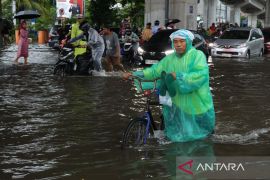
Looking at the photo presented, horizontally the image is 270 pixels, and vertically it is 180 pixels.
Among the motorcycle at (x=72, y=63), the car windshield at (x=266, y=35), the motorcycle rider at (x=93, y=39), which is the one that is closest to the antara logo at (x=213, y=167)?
the motorcycle rider at (x=93, y=39)

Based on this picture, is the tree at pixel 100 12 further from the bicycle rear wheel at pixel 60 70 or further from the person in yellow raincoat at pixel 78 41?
the person in yellow raincoat at pixel 78 41

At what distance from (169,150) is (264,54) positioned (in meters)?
23.9

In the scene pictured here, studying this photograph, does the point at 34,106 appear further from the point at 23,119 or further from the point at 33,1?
the point at 33,1

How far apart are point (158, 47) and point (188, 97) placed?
13.0m

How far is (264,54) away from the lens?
98.6 feet

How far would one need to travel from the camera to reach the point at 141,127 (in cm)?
702

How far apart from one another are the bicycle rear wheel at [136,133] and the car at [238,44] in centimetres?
1876

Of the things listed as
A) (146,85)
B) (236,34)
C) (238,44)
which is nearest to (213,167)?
(146,85)

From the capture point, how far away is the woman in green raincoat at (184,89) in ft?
21.9

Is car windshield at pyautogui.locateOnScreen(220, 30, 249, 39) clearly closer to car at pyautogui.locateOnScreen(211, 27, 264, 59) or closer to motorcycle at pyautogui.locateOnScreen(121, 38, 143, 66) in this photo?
car at pyautogui.locateOnScreen(211, 27, 264, 59)

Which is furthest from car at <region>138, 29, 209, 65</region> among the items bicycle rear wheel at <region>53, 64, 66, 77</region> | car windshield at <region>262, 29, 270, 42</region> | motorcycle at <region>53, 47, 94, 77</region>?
car windshield at <region>262, 29, 270, 42</region>

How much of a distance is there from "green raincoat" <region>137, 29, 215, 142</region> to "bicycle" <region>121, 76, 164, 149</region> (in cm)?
15

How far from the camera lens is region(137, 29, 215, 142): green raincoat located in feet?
21.9

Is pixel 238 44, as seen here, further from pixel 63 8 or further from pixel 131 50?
pixel 63 8
